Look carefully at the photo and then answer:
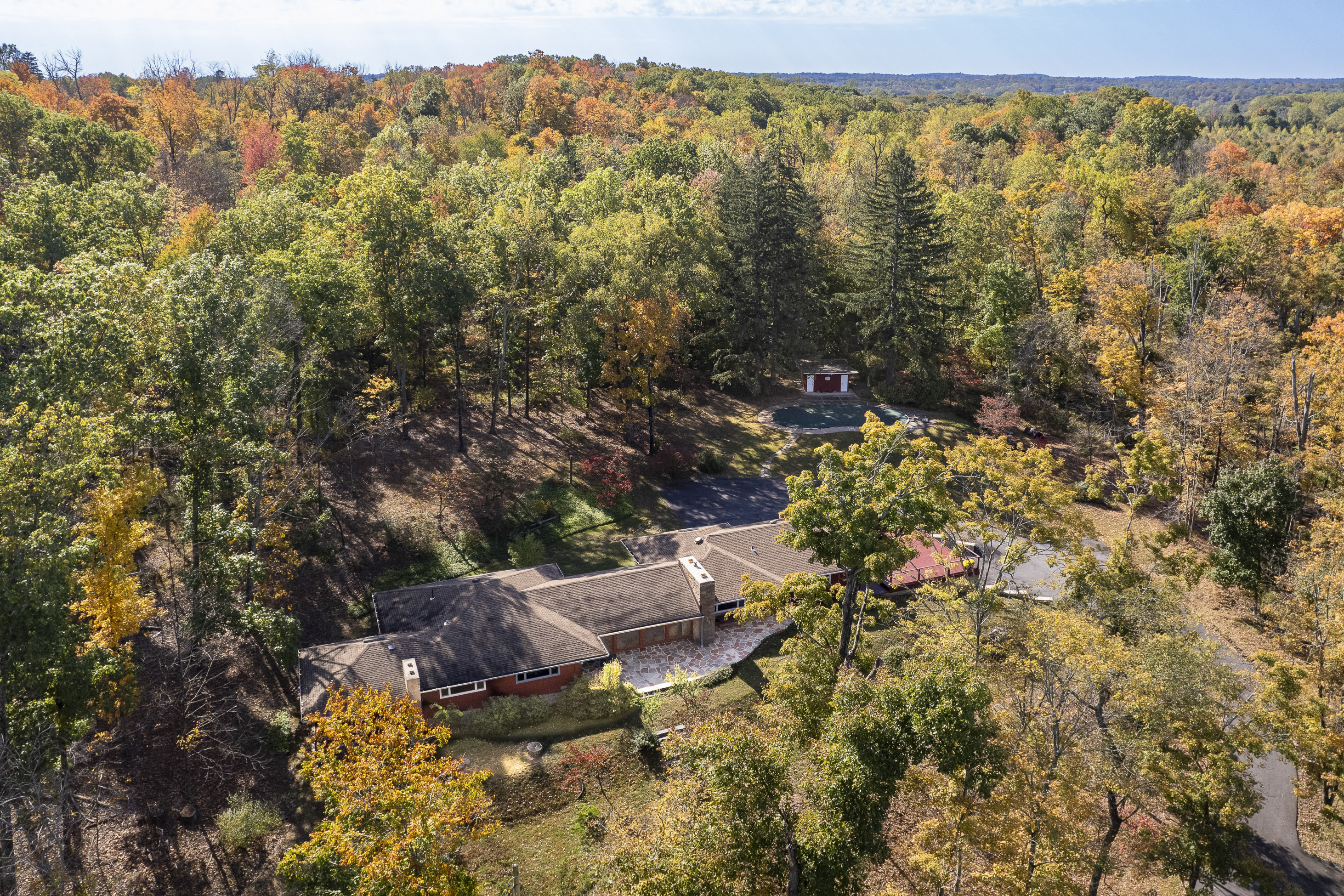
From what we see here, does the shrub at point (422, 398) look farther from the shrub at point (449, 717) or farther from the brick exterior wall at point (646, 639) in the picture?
the shrub at point (449, 717)

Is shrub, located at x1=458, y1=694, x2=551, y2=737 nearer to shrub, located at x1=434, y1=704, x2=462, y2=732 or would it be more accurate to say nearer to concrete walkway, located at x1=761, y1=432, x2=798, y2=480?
shrub, located at x1=434, y1=704, x2=462, y2=732

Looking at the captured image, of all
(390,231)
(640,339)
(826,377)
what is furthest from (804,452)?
(390,231)

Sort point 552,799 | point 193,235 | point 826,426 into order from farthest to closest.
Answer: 1. point 826,426
2. point 193,235
3. point 552,799

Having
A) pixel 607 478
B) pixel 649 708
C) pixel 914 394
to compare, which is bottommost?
pixel 649 708

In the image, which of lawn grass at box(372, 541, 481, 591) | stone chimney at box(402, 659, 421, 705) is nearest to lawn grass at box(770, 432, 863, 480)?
lawn grass at box(372, 541, 481, 591)

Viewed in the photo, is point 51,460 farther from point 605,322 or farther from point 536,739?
point 605,322

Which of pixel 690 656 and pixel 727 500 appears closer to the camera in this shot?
pixel 690 656

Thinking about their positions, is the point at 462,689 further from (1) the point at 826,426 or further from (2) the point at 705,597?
(1) the point at 826,426
